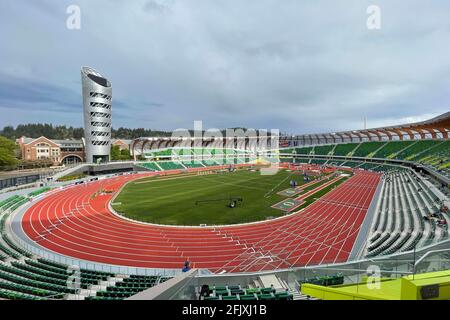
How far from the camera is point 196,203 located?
→ 28.9 metres

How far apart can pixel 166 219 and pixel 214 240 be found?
21.7 ft

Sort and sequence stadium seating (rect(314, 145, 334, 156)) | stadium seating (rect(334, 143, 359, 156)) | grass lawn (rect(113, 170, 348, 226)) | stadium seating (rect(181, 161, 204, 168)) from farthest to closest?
stadium seating (rect(314, 145, 334, 156)), stadium seating (rect(334, 143, 359, 156)), stadium seating (rect(181, 161, 204, 168)), grass lawn (rect(113, 170, 348, 226))

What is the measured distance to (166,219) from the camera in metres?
23.1

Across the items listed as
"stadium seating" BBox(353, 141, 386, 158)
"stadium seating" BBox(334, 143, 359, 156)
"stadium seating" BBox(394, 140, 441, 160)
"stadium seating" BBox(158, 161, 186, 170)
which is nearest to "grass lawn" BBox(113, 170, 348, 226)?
"stadium seating" BBox(158, 161, 186, 170)

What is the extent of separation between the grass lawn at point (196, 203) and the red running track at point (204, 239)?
68.4 inches

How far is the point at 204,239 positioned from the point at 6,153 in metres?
55.2

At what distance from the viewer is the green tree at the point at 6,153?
5050cm

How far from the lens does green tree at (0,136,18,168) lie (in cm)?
5050

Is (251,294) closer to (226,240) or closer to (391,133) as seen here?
(226,240)

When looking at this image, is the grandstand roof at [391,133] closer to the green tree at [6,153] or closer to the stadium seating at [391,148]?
the stadium seating at [391,148]

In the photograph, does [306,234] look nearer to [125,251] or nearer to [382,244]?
[382,244]

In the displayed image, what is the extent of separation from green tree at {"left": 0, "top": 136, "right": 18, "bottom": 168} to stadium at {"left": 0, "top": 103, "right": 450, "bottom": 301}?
1896cm

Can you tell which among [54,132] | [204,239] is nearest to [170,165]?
[204,239]

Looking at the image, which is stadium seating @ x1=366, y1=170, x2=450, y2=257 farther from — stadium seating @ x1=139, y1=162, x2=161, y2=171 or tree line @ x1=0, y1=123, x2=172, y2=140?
tree line @ x1=0, y1=123, x2=172, y2=140
